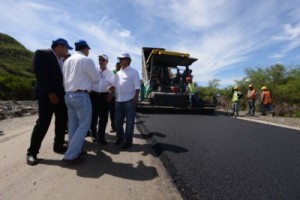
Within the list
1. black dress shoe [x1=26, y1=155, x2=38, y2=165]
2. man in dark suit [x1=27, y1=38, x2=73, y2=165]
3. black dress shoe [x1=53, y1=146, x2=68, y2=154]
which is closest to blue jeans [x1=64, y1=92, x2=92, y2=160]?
man in dark suit [x1=27, y1=38, x2=73, y2=165]

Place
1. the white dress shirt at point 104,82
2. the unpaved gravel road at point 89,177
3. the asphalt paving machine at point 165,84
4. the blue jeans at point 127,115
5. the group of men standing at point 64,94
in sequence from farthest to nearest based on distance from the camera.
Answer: the asphalt paving machine at point 165,84
the white dress shirt at point 104,82
the blue jeans at point 127,115
the group of men standing at point 64,94
the unpaved gravel road at point 89,177

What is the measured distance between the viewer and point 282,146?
→ 5645mm

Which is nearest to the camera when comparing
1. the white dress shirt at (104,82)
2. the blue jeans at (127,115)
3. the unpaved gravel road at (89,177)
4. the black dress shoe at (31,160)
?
the unpaved gravel road at (89,177)

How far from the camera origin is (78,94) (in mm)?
4016

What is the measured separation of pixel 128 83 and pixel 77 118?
1.22 meters

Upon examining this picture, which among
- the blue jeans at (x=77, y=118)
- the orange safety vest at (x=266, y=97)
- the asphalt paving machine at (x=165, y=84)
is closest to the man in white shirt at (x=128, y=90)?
the blue jeans at (x=77, y=118)

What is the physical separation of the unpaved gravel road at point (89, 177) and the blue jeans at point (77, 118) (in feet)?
0.64

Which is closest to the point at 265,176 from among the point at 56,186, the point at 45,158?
the point at 56,186

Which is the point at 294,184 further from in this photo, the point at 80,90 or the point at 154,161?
the point at 80,90

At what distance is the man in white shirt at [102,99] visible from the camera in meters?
5.32

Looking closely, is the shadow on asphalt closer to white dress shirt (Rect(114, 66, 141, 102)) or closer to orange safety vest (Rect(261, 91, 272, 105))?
white dress shirt (Rect(114, 66, 141, 102))

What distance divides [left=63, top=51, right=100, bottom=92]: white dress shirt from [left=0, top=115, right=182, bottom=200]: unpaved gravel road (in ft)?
3.18

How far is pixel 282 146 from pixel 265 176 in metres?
2.25

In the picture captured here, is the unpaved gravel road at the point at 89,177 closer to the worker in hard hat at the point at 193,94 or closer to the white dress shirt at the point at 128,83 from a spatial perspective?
the white dress shirt at the point at 128,83
